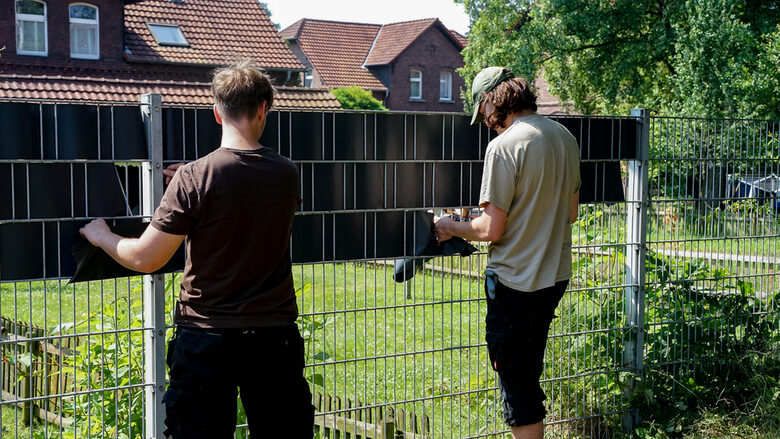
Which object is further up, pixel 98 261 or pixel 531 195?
pixel 531 195

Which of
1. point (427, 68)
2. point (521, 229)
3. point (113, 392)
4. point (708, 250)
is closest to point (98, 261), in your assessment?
point (113, 392)

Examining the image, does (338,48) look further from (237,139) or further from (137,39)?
(237,139)

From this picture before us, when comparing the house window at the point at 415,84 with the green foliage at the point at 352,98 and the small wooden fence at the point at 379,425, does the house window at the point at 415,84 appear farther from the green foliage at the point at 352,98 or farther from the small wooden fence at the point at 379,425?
the small wooden fence at the point at 379,425

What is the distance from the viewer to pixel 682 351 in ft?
17.9

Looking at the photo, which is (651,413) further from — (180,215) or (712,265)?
(180,215)

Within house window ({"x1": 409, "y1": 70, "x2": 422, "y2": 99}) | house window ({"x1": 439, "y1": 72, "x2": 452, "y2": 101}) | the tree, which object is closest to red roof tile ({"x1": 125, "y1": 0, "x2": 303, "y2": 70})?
the tree

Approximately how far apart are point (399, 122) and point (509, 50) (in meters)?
23.7

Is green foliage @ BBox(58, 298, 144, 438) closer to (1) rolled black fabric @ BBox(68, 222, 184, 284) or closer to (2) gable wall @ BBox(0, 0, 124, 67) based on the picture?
(1) rolled black fabric @ BBox(68, 222, 184, 284)

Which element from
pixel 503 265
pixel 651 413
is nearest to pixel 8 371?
pixel 503 265

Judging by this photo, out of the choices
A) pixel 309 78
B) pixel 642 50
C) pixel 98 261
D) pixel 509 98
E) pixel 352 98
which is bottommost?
pixel 98 261

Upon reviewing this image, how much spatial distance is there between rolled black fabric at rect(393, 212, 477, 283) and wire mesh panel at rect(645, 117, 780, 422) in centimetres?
154

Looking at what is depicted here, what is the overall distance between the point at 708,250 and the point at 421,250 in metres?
2.19

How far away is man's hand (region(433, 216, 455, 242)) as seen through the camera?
420 centimetres

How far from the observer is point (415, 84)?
160 ft
